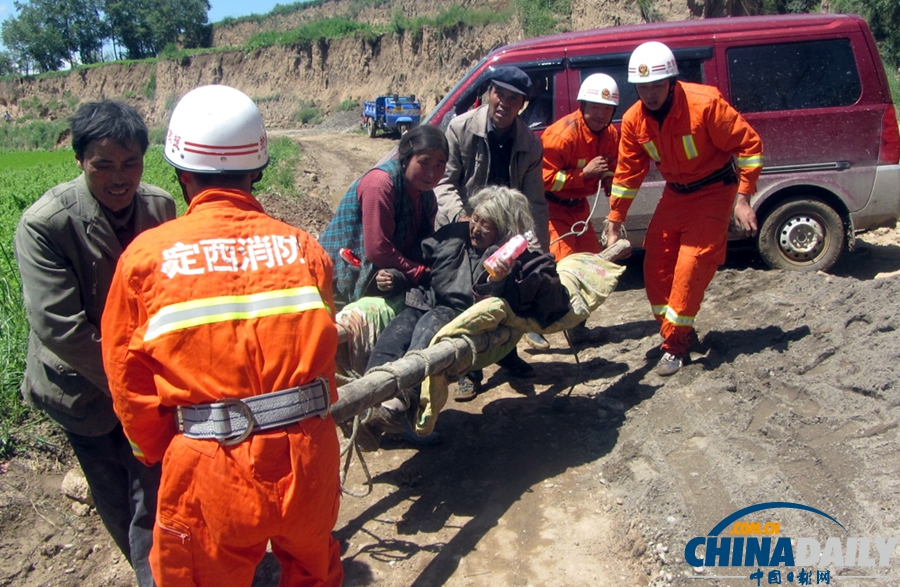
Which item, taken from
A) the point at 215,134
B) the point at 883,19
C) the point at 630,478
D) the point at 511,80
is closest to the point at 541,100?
the point at 511,80

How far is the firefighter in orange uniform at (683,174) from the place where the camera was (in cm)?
434

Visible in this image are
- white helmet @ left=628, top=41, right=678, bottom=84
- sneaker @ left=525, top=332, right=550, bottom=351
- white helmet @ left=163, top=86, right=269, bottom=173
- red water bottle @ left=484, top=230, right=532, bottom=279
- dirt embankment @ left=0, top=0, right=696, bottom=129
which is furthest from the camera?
dirt embankment @ left=0, top=0, right=696, bottom=129

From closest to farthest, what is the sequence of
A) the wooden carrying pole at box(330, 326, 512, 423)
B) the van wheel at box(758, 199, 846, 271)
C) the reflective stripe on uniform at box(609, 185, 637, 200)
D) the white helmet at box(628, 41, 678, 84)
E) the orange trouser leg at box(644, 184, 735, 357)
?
the wooden carrying pole at box(330, 326, 512, 423) < the white helmet at box(628, 41, 678, 84) < the orange trouser leg at box(644, 184, 735, 357) < the reflective stripe on uniform at box(609, 185, 637, 200) < the van wheel at box(758, 199, 846, 271)

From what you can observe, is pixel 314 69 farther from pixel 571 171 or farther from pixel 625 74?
pixel 571 171

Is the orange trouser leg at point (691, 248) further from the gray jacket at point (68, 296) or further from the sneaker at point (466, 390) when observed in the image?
the gray jacket at point (68, 296)

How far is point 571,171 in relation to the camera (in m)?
5.31

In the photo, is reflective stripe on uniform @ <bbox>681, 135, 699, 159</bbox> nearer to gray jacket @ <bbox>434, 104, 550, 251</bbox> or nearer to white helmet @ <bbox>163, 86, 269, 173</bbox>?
gray jacket @ <bbox>434, 104, 550, 251</bbox>

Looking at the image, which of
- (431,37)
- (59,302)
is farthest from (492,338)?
(431,37)

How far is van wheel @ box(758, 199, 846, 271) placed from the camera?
247 inches

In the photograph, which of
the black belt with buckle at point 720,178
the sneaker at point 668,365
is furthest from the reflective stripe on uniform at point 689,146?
the sneaker at point 668,365

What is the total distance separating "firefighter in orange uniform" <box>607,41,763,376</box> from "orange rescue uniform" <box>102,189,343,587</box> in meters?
3.05

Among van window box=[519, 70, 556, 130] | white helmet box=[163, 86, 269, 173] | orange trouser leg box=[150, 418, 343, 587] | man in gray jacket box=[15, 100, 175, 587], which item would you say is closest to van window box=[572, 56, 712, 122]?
van window box=[519, 70, 556, 130]

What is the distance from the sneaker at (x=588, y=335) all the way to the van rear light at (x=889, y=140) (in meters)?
2.86

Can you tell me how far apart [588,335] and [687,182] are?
1.41 m
